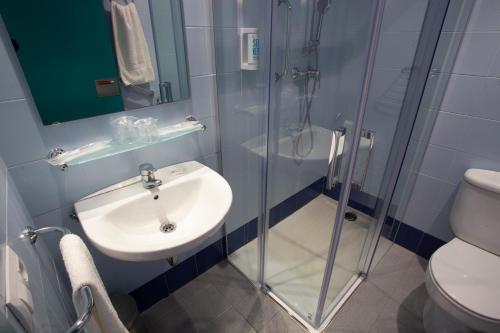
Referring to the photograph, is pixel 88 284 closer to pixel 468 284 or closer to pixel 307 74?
pixel 307 74

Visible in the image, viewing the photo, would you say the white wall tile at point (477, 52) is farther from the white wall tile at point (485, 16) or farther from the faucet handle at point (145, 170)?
the faucet handle at point (145, 170)

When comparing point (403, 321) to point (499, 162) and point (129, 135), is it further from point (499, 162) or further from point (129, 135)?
point (129, 135)

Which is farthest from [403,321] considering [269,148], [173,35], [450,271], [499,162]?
[173,35]

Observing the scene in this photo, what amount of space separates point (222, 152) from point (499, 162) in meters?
1.51

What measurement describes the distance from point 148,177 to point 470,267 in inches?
62.2

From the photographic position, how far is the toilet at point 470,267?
1121 millimetres

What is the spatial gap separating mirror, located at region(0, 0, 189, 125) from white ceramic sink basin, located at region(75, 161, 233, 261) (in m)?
0.34

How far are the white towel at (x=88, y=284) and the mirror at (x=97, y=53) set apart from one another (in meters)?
0.49

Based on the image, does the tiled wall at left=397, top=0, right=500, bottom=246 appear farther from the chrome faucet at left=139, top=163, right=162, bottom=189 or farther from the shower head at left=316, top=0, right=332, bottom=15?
the chrome faucet at left=139, top=163, right=162, bottom=189

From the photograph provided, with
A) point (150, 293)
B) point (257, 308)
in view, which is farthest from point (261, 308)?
point (150, 293)

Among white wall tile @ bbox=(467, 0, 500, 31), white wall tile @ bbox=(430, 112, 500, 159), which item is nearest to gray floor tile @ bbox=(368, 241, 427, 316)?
white wall tile @ bbox=(430, 112, 500, 159)

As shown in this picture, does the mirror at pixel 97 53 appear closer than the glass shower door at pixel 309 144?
Yes

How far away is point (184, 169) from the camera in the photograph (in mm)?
1316

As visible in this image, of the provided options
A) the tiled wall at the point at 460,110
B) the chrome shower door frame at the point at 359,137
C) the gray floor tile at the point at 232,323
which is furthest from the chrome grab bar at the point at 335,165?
the gray floor tile at the point at 232,323
